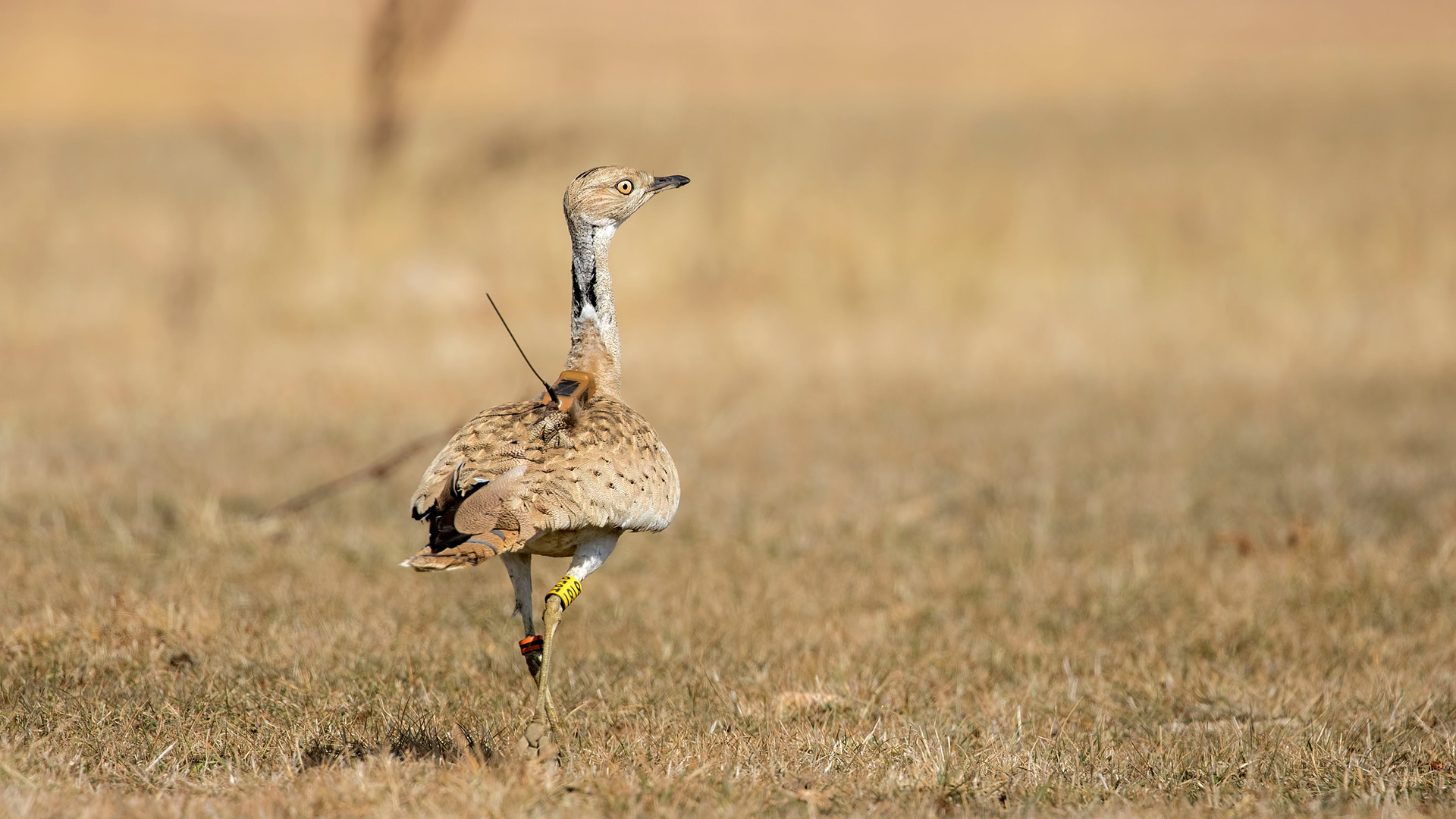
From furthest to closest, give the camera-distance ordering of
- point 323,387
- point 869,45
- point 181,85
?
point 869,45, point 181,85, point 323,387

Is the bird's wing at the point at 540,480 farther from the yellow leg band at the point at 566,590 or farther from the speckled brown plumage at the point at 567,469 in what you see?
the yellow leg band at the point at 566,590

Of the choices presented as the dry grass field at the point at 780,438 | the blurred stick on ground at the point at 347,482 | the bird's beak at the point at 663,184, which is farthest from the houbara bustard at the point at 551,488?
the blurred stick on ground at the point at 347,482

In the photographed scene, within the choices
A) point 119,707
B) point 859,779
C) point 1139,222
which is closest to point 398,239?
point 1139,222

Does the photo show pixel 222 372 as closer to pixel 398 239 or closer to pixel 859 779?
pixel 398 239

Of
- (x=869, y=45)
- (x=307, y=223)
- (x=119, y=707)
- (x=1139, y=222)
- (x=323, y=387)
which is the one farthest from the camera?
(x=869, y=45)

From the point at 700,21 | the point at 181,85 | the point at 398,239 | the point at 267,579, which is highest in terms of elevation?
→ the point at 700,21

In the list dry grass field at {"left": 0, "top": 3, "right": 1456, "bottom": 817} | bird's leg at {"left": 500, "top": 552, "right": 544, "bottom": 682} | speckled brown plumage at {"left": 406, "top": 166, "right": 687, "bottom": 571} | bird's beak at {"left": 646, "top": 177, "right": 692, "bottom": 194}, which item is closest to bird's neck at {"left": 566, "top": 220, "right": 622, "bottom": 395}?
speckled brown plumage at {"left": 406, "top": 166, "right": 687, "bottom": 571}

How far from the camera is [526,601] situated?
156 inches

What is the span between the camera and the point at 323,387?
32.2 feet

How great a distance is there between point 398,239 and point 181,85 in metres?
A: 9.82

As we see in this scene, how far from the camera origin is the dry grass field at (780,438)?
372cm

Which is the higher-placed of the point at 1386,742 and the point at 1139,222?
the point at 1139,222

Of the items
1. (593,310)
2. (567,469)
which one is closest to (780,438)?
(593,310)

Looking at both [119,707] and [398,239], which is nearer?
[119,707]
